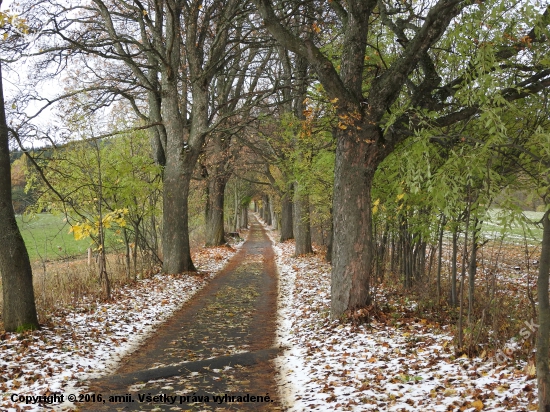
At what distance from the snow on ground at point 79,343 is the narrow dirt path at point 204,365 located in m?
0.32

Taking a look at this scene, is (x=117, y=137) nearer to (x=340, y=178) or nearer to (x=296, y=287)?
(x=296, y=287)

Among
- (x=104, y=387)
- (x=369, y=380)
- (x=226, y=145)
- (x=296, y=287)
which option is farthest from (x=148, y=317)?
(x=226, y=145)

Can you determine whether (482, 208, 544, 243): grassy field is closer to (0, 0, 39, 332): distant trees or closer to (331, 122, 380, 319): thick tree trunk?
(331, 122, 380, 319): thick tree trunk

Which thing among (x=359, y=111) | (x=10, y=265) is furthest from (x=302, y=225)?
(x=10, y=265)

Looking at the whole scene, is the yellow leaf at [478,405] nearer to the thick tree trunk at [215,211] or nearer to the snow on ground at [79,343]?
the snow on ground at [79,343]

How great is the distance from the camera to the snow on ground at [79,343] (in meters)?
5.78

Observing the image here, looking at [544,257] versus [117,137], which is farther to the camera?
[117,137]

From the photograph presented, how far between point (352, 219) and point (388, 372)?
3190 mm

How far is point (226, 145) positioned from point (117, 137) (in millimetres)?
11586

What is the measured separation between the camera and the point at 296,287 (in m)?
13.3

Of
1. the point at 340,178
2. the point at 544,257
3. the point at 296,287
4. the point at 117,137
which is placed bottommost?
the point at 296,287

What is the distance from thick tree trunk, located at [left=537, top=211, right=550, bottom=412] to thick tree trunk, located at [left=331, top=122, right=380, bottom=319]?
14.6ft

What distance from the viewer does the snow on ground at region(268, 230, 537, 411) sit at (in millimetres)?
4574

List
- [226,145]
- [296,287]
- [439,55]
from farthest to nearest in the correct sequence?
[226,145], [296,287], [439,55]
